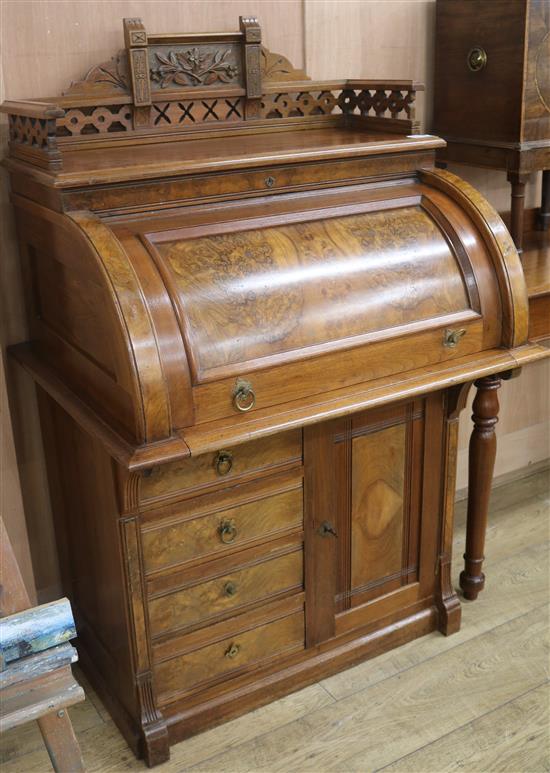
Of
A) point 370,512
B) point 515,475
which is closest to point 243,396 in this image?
point 370,512

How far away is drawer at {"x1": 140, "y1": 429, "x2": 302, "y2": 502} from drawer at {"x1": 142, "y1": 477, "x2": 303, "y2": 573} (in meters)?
0.05

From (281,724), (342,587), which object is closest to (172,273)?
(342,587)

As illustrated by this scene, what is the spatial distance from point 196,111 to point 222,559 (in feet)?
3.93

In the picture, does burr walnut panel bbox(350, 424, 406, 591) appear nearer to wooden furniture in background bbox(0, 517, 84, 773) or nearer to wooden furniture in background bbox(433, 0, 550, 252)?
wooden furniture in background bbox(433, 0, 550, 252)

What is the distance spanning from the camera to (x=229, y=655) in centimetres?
222

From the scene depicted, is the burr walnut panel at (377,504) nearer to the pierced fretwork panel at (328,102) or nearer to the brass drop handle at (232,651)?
the brass drop handle at (232,651)

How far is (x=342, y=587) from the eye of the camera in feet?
7.84

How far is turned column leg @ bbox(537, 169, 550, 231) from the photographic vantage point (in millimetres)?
2963

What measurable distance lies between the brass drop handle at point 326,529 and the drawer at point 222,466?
0.21 metres

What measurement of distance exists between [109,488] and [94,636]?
0.64m

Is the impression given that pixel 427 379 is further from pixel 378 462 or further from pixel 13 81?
pixel 13 81

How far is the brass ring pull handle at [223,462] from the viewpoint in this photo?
79.5 inches

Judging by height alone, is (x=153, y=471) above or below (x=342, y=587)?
above

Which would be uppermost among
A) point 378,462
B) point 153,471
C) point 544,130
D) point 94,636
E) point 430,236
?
point 544,130
